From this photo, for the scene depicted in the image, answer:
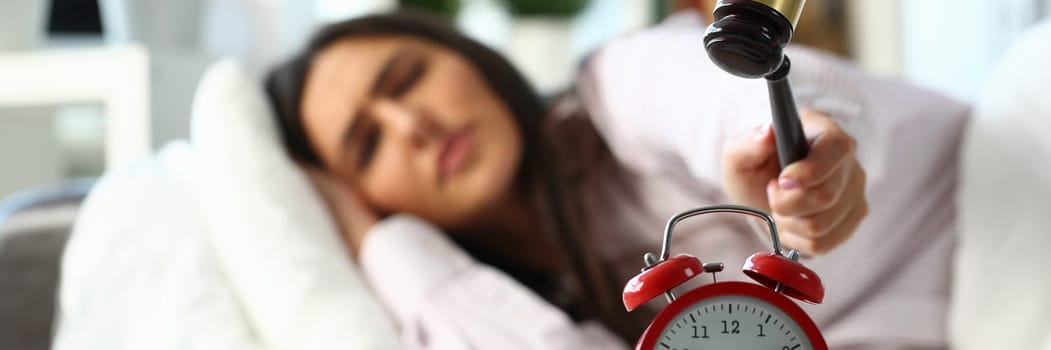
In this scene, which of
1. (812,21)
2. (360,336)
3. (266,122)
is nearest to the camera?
(360,336)

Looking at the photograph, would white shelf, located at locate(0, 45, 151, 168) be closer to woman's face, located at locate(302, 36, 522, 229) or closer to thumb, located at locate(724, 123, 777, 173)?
→ woman's face, located at locate(302, 36, 522, 229)

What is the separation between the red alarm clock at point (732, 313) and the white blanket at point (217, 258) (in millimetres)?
346

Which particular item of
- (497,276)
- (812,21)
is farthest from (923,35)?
(497,276)

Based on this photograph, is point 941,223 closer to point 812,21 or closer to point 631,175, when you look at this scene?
point 631,175

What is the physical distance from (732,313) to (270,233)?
502mm

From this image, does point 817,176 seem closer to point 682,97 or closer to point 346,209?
point 682,97

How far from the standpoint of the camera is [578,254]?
2.85ft

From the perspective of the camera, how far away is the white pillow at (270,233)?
2.33ft

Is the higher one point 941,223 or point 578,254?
point 941,223

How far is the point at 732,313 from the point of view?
358mm

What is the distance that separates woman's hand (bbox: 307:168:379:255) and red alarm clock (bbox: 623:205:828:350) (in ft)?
1.75

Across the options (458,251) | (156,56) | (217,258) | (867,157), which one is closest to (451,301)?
(458,251)

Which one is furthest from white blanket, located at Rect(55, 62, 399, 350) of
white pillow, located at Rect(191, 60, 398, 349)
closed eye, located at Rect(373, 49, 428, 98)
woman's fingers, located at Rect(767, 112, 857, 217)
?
woman's fingers, located at Rect(767, 112, 857, 217)

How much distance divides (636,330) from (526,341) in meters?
0.08
